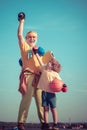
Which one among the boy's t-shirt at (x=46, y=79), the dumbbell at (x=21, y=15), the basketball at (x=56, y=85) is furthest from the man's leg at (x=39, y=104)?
the dumbbell at (x=21, y=15)

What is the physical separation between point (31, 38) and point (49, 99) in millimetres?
941

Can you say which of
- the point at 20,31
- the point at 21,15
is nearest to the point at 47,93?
the point at 20,31

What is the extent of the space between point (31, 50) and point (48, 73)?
43cm

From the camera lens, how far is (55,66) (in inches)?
161

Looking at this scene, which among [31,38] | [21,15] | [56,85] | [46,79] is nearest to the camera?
[56,85]

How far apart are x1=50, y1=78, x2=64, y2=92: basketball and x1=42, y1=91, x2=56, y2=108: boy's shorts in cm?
14

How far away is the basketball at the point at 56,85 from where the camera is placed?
3825mm

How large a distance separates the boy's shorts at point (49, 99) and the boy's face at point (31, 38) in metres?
0.79

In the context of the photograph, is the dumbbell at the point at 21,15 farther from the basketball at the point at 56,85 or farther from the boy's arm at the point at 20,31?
the basketball at the point at 56,85

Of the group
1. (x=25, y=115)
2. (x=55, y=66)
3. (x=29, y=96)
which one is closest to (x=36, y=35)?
(x=55, y=66)

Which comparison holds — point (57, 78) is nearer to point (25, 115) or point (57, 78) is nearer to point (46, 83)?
point (46, 83)

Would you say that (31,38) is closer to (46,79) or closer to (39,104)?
(46,79)

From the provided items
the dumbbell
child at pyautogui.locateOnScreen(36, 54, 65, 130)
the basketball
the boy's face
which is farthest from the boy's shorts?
the dumbbell

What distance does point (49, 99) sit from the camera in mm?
3957
